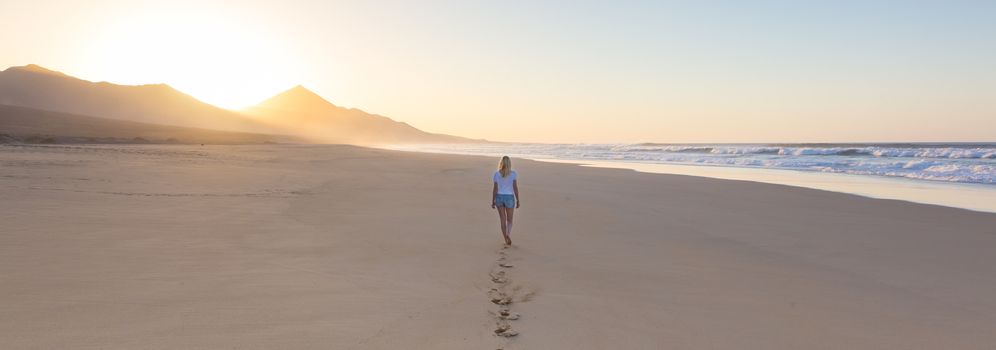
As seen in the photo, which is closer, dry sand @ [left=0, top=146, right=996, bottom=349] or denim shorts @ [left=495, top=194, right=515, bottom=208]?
dry sand @ [left=0, top=146, right=996, bottom=349]

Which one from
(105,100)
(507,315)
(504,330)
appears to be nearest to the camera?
(504,330)

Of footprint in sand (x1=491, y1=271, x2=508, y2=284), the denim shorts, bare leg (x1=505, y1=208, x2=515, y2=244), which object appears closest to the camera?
footprint in sand (x1=491, y1=271, x2=508, y2=284)

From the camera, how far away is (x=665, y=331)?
4.47m

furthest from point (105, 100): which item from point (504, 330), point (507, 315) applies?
point (504, 330)

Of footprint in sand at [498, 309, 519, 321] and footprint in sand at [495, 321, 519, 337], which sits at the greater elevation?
footprint in sand at [495, 321, 519, 337]

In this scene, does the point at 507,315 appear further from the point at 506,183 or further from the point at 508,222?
the point at 506,183

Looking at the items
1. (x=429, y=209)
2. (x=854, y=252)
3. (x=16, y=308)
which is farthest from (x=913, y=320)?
(x=429, y=209)

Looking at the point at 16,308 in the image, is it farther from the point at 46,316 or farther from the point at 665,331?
the point at 665,331

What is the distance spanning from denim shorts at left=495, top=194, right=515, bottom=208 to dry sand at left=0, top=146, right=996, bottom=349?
573mm

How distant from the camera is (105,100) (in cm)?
14938

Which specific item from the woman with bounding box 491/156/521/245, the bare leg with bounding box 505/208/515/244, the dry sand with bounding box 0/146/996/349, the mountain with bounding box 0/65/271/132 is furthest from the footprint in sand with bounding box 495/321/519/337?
the mountain with bounding box 0/65/271/132

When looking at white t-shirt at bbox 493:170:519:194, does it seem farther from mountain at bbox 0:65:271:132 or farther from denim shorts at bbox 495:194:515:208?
mountain at bbox 0:65:271:132

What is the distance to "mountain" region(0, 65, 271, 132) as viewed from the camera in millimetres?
141500

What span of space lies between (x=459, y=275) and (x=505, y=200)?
2.60 m
